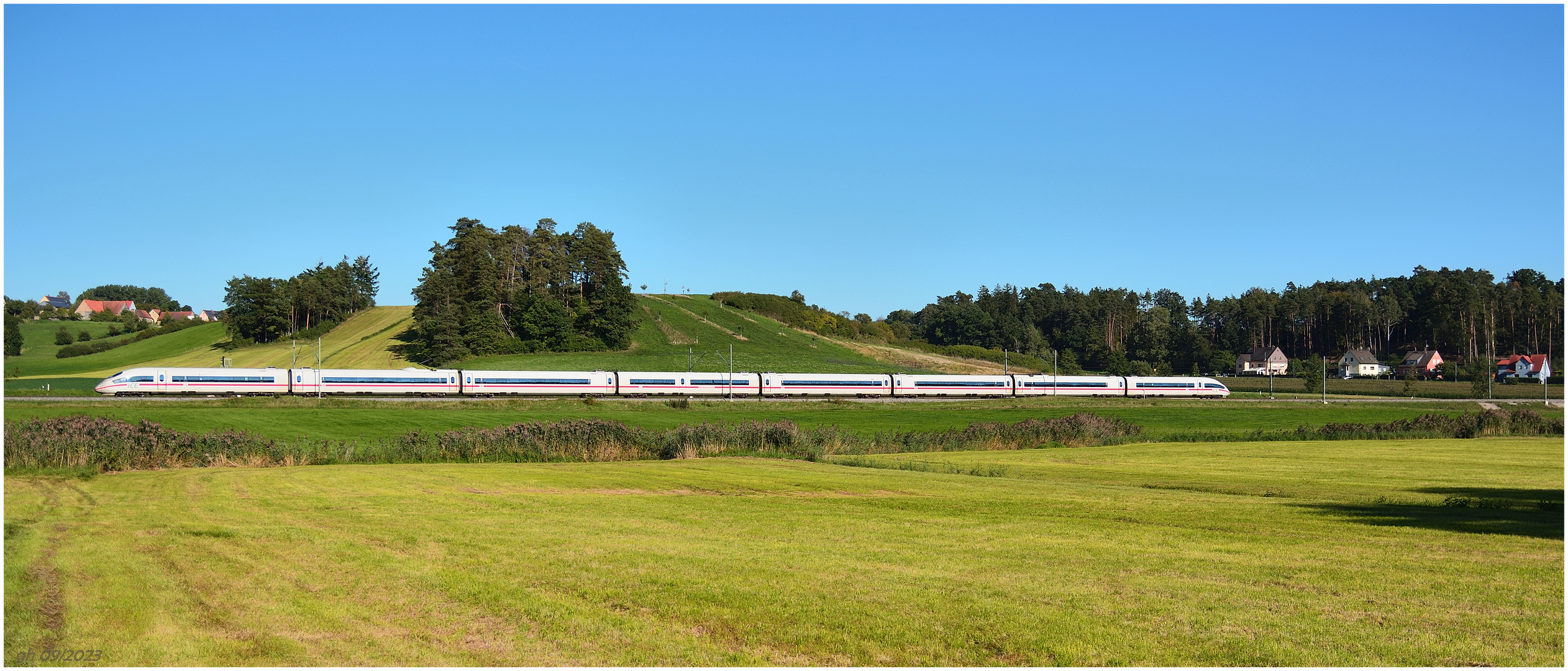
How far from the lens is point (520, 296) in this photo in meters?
120

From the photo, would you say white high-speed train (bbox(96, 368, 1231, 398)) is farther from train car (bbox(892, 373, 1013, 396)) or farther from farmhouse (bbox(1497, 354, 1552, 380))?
farmhouse (bbox(1497, 354, 1552, 380))

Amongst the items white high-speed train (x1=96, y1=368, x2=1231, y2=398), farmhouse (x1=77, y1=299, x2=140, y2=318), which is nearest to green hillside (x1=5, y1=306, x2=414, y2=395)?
white high-speed train (x1=96, y1=368, x2=1231, y2=398)

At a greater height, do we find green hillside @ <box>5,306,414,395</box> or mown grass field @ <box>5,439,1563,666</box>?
green hillside @ <box>5,306,414,395</box>

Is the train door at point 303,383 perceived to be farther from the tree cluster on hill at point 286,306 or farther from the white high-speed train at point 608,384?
the tree cluster on hill at point 286,306

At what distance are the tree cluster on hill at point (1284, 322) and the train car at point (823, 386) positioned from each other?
66.4 meters

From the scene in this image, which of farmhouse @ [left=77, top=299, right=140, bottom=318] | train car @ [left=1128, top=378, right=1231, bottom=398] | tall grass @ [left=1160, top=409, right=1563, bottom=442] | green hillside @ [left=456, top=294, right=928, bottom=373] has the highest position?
farmhouse @ [left=77, top=299, right=140, bottom=318]

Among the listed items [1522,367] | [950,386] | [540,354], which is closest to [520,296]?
[540,354]

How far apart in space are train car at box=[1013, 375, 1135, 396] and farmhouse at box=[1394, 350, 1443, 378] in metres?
69.1

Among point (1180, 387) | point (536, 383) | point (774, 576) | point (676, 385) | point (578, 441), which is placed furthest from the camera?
point (1180, 387)

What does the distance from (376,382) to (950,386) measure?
42.0m

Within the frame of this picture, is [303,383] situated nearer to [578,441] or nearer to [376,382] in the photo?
[376,382]

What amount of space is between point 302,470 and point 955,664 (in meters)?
18.5

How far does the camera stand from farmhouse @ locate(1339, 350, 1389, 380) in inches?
5571

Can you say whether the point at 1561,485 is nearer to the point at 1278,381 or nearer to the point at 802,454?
the point at 802,454
